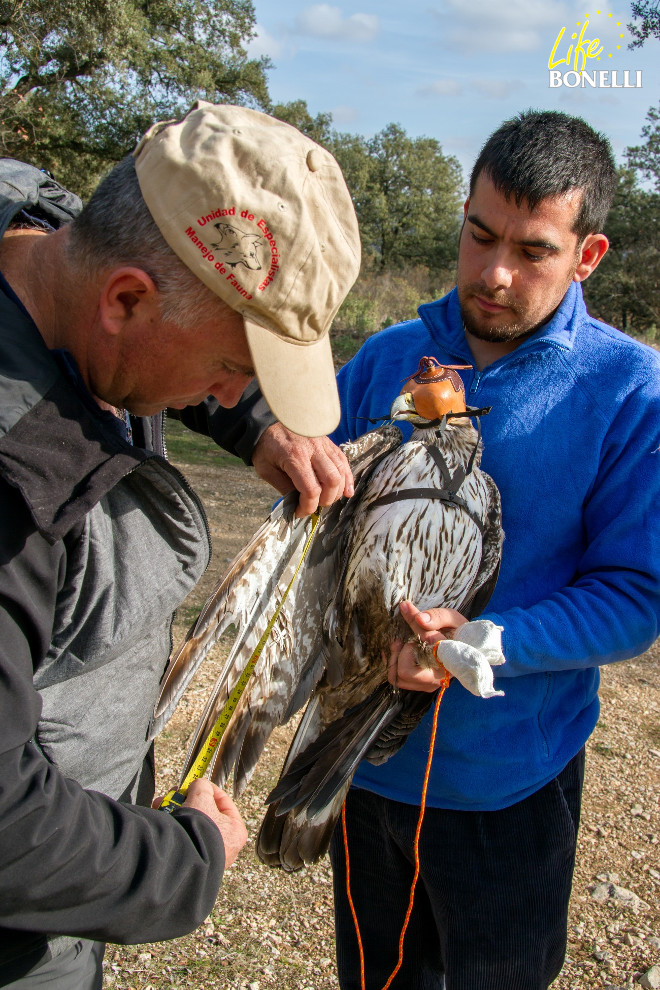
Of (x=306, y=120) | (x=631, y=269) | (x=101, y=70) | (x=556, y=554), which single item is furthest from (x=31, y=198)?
(x=306, y=120)

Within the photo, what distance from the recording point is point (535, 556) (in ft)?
7.02

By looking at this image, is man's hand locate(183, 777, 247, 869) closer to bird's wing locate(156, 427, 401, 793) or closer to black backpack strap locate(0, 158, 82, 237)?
bird's wing locate(156, 427, 401, 793)

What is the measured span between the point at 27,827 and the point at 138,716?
59cm

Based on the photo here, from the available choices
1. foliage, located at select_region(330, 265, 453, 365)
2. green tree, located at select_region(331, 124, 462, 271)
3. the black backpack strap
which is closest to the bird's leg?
the black backpack strap

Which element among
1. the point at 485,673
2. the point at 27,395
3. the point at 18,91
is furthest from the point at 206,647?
the point at 18,91

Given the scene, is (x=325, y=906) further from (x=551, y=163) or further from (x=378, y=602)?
(x=551, y=163)

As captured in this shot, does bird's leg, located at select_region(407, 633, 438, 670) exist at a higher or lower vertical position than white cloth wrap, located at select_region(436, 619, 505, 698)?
lower

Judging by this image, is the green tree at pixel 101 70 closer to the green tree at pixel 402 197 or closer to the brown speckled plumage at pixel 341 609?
the brown speckled plumage at pixel 341 609

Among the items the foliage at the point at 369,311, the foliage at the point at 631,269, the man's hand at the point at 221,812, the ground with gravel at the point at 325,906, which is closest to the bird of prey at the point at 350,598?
the man's hand at the point at 221,812

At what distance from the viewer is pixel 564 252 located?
2143mm

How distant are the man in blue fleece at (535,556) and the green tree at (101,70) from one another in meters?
15.9

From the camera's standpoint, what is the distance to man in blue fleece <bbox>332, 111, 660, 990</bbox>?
199 cm

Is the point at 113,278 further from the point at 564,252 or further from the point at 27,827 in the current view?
the point at 564,252

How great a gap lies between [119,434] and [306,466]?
0.68 metres
